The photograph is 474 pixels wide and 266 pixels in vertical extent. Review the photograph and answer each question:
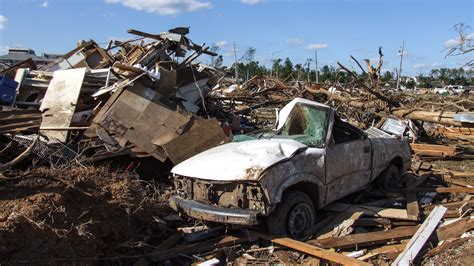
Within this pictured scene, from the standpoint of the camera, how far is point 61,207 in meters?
4.70

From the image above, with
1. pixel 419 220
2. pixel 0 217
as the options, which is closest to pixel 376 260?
pixel 419 220

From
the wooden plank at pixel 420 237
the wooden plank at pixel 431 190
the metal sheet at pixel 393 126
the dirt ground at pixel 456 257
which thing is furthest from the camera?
the metal sheet at pixel 393 126

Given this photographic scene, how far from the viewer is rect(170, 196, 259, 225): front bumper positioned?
5281mm

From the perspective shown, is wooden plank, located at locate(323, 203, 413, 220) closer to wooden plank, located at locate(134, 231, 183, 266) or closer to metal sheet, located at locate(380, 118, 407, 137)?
wooden plank, located at locate(134, 231, 183, 266)

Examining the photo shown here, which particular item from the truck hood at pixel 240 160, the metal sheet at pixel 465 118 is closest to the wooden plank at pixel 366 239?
the truck hood at pixel 240 160

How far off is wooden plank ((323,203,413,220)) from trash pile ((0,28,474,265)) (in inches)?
0.6

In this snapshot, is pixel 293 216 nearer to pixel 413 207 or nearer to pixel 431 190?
pixel 413 207

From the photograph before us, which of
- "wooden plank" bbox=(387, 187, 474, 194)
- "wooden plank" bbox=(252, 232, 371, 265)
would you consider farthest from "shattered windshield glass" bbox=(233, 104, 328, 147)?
"wooden plank" bbox=(387, 187, 474, 194)

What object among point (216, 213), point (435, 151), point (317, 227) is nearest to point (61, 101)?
point (216, 213)

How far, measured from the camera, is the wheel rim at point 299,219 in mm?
5773

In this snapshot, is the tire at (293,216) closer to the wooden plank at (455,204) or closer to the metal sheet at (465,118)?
the wooden plank at (455,204)

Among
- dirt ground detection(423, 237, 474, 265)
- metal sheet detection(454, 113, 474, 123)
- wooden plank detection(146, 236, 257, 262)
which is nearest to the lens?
dirt ground detection(423, 237, 474, 265)

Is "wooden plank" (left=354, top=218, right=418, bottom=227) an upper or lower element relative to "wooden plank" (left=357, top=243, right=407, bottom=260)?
upper

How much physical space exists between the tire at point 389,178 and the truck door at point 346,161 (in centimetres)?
70
